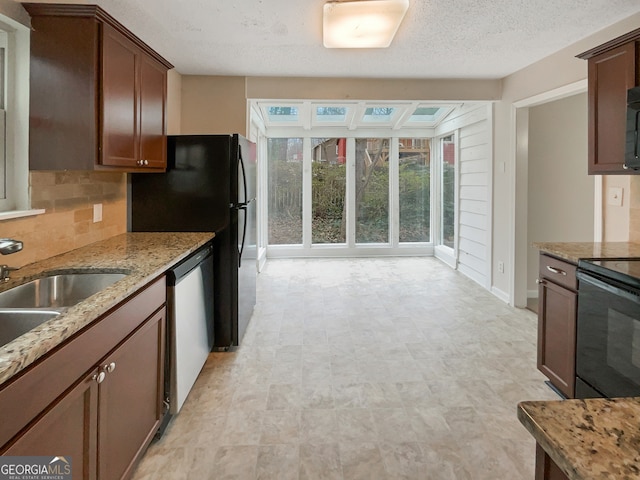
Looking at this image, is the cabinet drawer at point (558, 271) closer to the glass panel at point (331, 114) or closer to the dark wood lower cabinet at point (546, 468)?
the dark wood lower cabinet at point (546, 468)

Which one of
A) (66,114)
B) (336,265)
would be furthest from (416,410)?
(336,265)

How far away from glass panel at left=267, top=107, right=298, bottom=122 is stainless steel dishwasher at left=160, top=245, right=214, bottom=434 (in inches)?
145

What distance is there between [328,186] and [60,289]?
17.8ft

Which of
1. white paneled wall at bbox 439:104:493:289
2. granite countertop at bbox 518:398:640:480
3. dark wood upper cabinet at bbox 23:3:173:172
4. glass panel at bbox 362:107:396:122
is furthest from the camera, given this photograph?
glass panel at bbox 362:107:396:122

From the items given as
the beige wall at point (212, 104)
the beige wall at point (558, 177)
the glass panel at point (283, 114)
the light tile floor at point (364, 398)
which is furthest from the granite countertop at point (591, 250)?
the glass panel at point (283, 114)

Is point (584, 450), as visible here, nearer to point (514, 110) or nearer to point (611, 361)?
point (611, 361)

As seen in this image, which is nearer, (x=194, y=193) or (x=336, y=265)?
(x=194, y=193)

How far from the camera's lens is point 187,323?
2.34m

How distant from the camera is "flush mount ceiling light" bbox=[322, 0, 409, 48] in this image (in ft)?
7.95

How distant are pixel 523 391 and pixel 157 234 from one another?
270cm

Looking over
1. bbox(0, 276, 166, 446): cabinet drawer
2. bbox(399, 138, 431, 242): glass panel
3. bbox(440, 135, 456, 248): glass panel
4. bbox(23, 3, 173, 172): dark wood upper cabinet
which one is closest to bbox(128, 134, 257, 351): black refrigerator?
bbox(23, 3, 173, 172): dark wood upper cabinet

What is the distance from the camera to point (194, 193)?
9.89ft

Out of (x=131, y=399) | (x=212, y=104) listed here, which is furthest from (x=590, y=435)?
(x=212, y=104)

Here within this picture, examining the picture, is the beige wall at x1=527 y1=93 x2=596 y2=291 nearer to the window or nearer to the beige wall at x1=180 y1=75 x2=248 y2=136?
the beige wall at x1=180 y1=75 x2=248 y2=136
